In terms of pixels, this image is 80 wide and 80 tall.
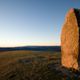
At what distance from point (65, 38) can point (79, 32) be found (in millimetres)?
2192

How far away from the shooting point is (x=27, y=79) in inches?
550

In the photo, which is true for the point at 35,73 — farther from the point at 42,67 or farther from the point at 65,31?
the point at 65,31

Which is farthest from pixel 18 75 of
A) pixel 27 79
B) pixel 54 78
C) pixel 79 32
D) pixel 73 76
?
pixel 79 32

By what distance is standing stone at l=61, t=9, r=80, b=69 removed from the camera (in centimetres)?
1368

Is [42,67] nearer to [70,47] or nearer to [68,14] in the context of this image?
[70,47]

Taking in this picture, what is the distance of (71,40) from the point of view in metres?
14.5

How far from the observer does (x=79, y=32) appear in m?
13.5

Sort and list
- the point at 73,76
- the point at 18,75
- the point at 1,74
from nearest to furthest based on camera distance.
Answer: the point at 73,76 < the point at 18,75 < the point at 1,74

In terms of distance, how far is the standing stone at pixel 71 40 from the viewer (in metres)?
13.7

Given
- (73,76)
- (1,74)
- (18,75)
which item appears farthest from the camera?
(1,74)

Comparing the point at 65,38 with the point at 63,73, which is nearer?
the point at 63,73

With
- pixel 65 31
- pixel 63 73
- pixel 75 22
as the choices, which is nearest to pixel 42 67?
pixel 63 73

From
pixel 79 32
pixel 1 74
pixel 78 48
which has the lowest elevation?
pixel 1 74

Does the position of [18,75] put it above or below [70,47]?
below
